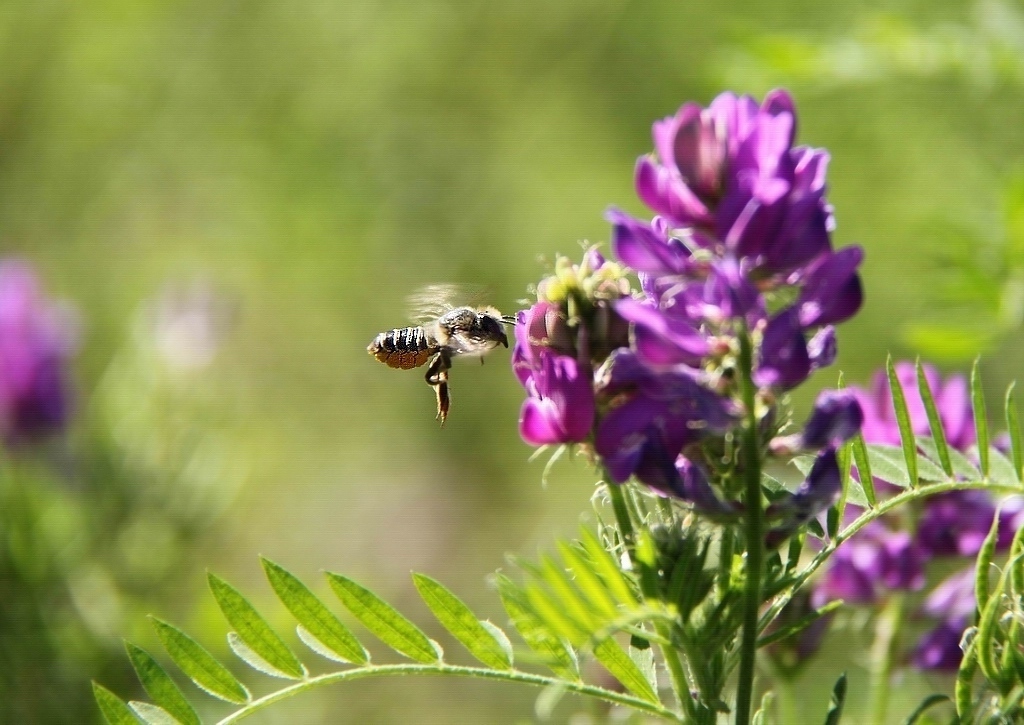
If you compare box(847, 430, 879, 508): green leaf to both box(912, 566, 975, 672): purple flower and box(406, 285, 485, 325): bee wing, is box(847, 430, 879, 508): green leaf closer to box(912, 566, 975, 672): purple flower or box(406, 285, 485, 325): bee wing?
box(912, 566, 975, 672): purple flower

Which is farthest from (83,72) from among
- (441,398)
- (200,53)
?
(441,398)

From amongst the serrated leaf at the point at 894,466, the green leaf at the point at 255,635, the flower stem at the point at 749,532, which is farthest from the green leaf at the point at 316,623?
the serrated leaf at the point at 894,466

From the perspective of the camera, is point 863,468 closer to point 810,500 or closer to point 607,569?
point 810,500

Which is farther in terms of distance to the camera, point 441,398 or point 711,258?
point 441,398

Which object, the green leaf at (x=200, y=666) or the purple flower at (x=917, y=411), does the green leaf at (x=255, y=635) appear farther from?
the purple flower at (x=917, y=411)

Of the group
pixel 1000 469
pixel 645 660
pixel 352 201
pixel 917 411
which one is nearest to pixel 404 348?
pixel 917 411

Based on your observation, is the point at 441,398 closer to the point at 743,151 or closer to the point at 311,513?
the point at 743,151
